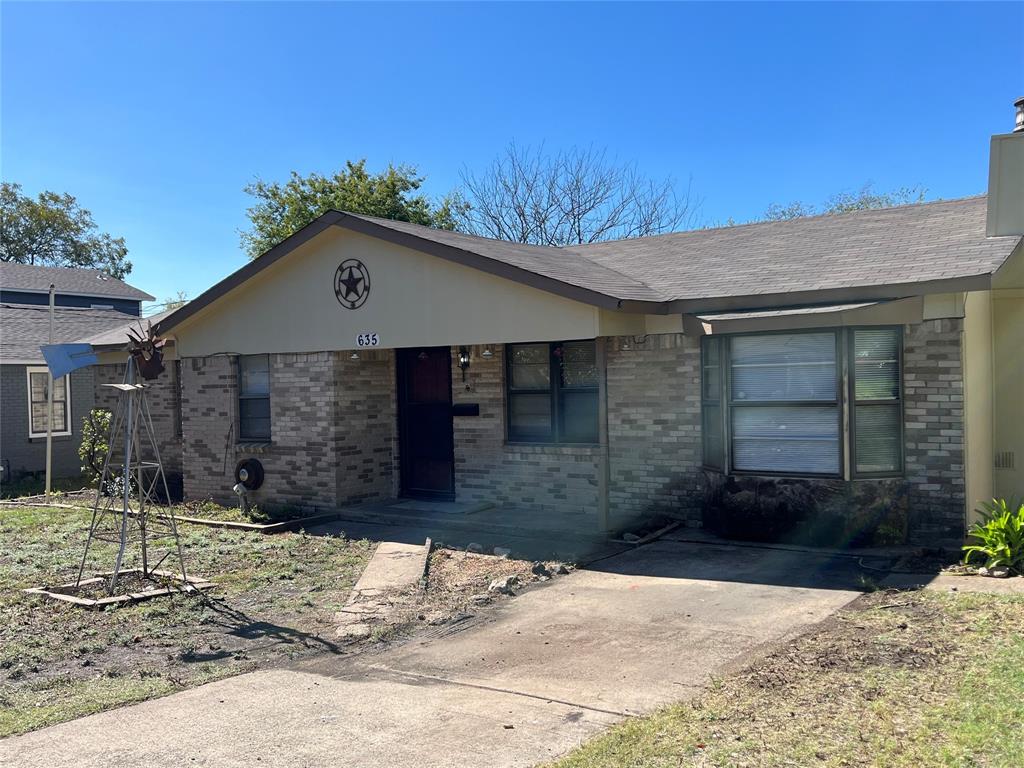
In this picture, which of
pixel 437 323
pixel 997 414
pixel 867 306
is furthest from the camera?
pixel 437 323

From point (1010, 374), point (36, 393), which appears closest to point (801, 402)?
point (1010, 374)

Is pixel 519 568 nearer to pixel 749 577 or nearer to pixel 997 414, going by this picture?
pixel 749 577

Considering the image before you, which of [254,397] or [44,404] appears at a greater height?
[254,397]

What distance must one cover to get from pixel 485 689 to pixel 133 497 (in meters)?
10.7

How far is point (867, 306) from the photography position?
8.70 metres

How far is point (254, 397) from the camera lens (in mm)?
→ 13992

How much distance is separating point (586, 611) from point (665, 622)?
2.45 feet

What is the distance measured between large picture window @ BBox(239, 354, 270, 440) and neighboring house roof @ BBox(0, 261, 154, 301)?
18.0 metres

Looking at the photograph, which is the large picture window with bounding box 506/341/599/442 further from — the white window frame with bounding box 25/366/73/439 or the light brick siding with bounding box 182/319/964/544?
the white window frame with bounding box 25/366/73/439

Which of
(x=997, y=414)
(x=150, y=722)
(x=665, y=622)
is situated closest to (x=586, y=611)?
(x=665, y=622)

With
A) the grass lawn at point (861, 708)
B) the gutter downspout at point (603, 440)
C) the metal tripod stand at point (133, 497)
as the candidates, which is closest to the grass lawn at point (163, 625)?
the metal tripod stand at point (133, 497)

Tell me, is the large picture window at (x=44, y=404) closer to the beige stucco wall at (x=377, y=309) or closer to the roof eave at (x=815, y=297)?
the beige stucco wall at (x=377, y=309)

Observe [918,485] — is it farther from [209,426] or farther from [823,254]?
[209,426]

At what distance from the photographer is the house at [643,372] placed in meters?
9.20
